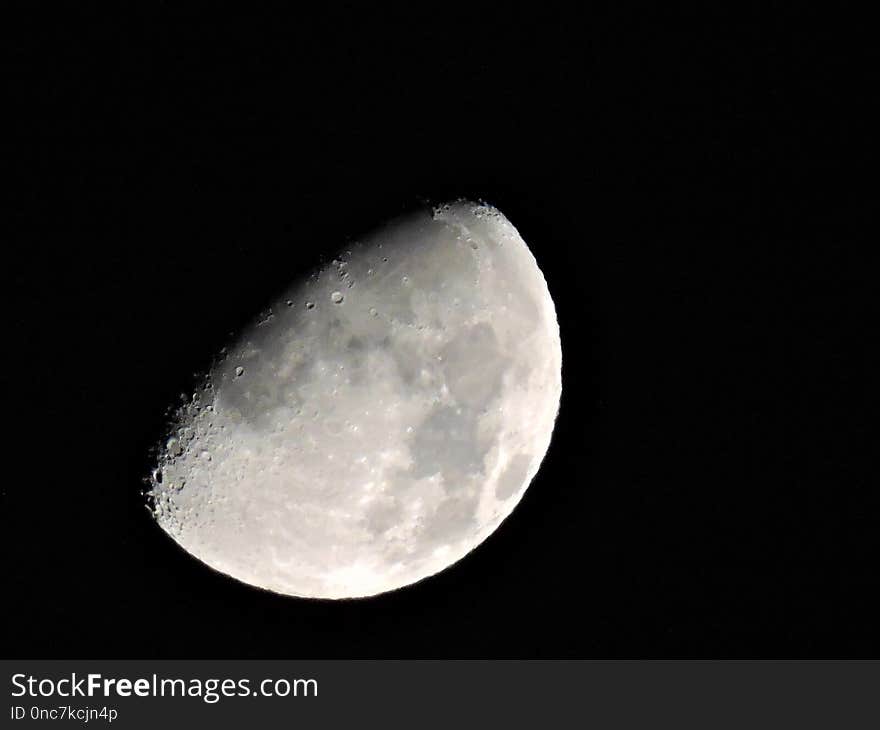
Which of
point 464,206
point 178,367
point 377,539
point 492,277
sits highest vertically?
point 464,206

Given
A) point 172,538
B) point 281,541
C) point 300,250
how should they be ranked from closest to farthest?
point 300,250 < point 281,541 < point 172,538

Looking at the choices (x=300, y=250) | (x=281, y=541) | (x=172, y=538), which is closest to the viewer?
(x=300, y=250)

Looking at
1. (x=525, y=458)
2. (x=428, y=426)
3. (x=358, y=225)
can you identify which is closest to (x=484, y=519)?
(x=525, y=458)

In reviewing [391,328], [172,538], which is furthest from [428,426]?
[172,538]

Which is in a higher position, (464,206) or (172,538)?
(464,206)

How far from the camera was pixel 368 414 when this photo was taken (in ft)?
12.1

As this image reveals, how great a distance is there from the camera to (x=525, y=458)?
435 cm

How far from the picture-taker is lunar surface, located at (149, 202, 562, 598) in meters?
3.67

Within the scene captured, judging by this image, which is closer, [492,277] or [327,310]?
[327,310]

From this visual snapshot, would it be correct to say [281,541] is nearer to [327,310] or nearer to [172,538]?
[172,538]

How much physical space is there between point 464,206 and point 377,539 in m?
1.89

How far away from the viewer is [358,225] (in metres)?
3.80

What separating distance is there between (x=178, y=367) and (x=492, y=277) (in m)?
1.66

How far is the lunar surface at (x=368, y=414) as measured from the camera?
367 cm
